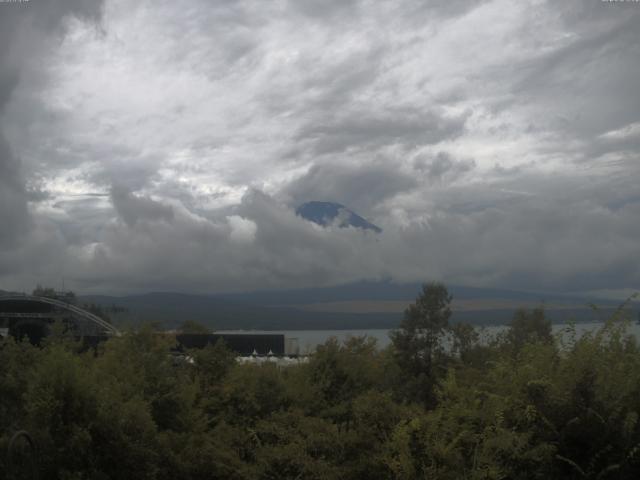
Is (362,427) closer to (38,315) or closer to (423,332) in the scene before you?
(423,332)

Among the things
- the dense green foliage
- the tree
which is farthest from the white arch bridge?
the dense green foliage

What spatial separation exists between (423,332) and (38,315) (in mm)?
48988

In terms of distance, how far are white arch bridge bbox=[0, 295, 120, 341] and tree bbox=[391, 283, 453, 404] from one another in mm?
43162

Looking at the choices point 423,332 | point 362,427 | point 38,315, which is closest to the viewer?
point 362,427

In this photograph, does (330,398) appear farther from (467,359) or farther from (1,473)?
(467,359)

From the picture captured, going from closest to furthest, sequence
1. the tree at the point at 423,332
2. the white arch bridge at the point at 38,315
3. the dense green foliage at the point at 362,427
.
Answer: the dense green foliage at the point at 362,427 < the tree at the point at 423,332 < the white arch bridge at the point at 38,315

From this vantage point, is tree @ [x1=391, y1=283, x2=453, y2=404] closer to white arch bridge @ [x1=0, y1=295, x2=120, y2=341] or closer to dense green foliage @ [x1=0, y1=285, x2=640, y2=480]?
dense green foliage @ [x1=0, y1=285, x2=640, y2=480]

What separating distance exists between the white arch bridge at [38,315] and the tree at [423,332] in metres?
43.2

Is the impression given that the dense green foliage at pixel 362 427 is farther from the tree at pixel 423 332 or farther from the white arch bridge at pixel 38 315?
the white arch bridge at pixel 38 315

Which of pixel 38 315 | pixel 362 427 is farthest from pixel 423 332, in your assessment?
pixel 38 315

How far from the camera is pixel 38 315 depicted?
65.9m

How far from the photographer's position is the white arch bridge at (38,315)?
64.9m

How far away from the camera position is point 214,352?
15773 mm

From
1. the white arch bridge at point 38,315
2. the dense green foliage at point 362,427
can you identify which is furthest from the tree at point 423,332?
the white arch bridge at point 38,315
